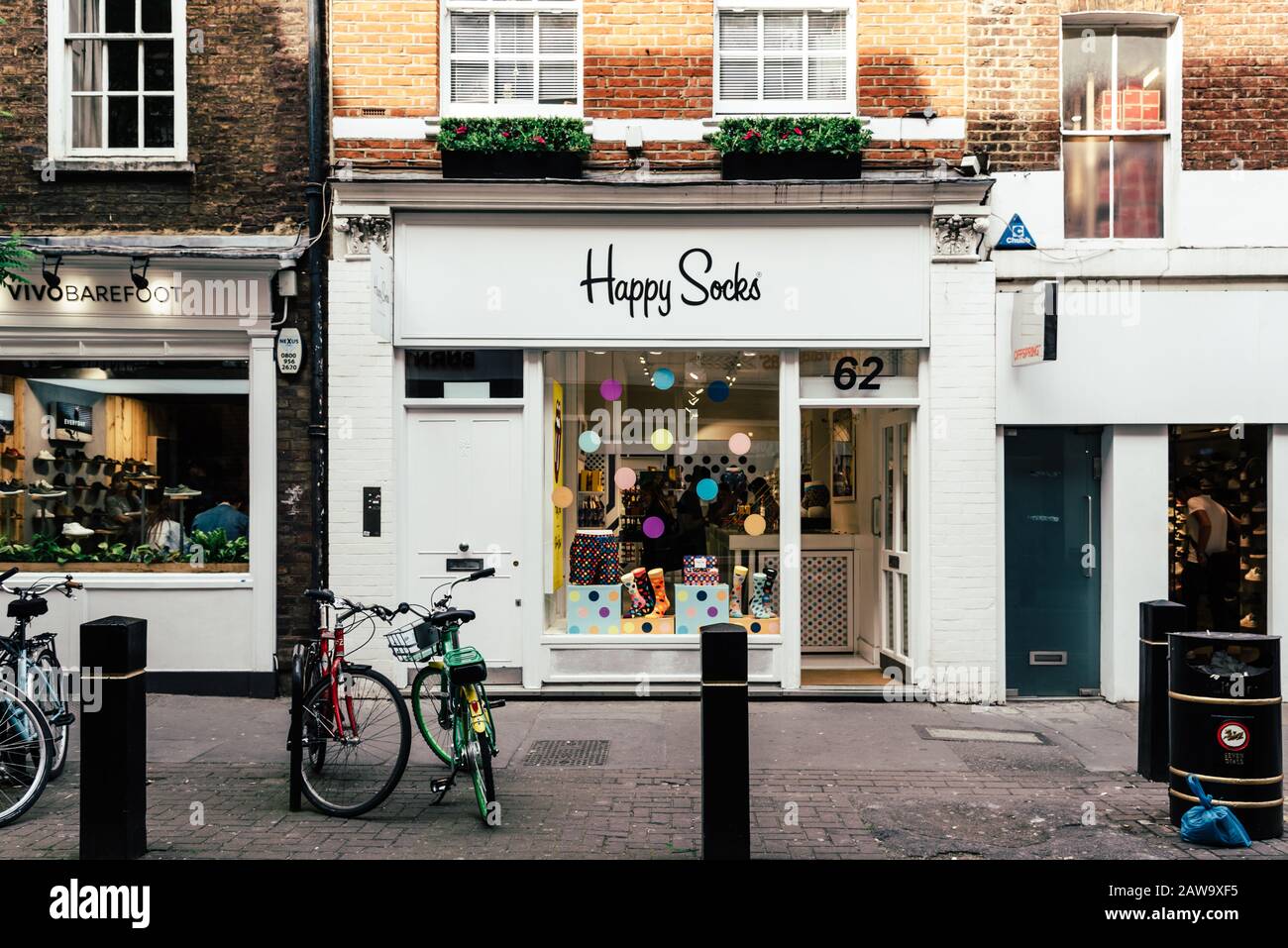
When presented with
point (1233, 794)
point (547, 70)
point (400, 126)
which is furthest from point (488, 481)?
point (1233, 794)

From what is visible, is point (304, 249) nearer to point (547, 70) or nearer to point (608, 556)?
point (547, 70)

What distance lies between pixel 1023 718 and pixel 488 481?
17.3ft

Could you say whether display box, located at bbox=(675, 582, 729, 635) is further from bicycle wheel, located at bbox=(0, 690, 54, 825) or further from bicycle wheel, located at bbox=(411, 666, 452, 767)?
bicycle wheel, located at bbox=(0, 690, 54, 825)

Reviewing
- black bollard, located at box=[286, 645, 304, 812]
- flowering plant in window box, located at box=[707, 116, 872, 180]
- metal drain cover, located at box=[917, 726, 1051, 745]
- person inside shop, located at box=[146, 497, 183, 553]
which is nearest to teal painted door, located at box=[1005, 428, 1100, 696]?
metal drain cover, located at box=[917, 726, 1051, 745]

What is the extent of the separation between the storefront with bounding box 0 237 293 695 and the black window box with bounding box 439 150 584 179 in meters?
1.70

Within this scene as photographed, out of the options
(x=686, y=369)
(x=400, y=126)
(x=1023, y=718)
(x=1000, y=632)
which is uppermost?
(x=400, y=126)

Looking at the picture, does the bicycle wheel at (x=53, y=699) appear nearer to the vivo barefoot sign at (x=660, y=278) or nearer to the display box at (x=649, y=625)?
the vivo barefoot sign at (x=660, y=278)

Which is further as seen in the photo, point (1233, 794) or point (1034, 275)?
point (1034, 275)

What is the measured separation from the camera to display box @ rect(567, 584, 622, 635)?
9477mm

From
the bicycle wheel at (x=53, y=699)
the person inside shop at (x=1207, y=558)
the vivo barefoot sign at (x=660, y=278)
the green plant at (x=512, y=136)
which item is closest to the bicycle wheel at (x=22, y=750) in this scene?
the bicycle wheel at (x=53, y=699)

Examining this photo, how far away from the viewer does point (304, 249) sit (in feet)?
29.7

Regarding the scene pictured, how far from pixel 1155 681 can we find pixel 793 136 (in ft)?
17.8

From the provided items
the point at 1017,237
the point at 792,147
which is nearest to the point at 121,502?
the point at 792,147

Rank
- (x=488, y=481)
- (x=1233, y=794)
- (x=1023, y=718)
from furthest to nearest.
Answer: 1. (x=488, y=481)
2. (x=1023, y=718)
3. (x=1233, y=794)
